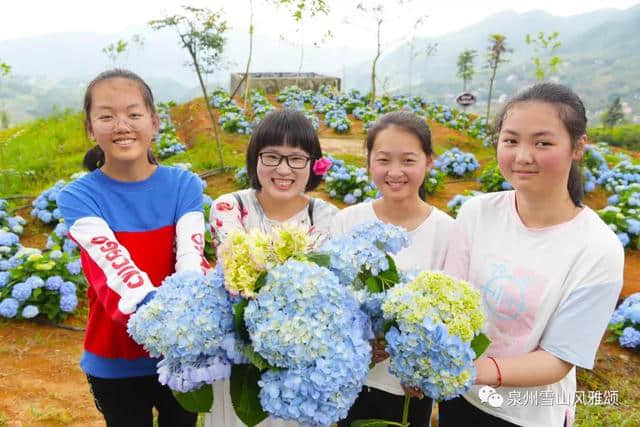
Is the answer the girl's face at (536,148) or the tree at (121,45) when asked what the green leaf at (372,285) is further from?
the tree at (121,45)

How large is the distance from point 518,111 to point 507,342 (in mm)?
681

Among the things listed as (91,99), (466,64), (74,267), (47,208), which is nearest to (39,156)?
(47,208)

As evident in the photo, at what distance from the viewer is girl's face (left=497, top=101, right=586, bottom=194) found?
134 cm

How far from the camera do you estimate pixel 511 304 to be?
4.61 feet

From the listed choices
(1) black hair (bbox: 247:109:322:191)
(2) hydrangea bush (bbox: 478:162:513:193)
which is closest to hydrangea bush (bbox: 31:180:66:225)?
(1) black hair (bbox: 247:109:322:191)

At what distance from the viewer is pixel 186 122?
12.0 m

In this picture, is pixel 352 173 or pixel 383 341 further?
pixel 352 173

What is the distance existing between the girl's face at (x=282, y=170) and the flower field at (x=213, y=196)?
2.00 m

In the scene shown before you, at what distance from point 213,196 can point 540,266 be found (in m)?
5.77

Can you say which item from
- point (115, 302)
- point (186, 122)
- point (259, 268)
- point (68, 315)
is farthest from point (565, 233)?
point (186, 122)

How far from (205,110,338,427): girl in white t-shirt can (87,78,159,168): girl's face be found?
379mm

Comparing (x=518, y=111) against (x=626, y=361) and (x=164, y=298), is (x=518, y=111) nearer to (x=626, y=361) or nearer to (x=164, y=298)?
(x=164, y=298)

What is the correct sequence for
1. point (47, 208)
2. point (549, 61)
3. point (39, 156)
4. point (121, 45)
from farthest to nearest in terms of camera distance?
point (549, 61), point (121, 45), point (39, 156), point (47, 208)

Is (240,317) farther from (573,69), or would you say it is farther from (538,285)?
(573,69)
